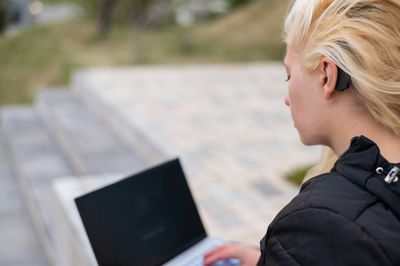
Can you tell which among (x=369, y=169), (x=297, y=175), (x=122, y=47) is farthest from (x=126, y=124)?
(x=122, y=47)

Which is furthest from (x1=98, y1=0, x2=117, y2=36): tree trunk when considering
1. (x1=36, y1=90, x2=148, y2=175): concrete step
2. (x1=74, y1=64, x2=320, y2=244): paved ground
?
(x1=36, y1=90, x2=148, y2=175): concrete step

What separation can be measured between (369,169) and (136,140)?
3.80 metres

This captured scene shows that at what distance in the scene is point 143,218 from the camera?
4.92ft

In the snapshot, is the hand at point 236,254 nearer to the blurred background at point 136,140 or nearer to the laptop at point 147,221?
the laptop at point 147,221

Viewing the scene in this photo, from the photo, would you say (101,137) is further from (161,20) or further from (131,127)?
(161,20)

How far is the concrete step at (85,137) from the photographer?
435cm

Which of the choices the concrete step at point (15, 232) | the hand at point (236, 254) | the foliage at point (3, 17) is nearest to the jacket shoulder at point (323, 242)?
the hand at point (236, 254)

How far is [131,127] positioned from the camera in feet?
16.0

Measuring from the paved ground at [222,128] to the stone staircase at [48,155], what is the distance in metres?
0.22

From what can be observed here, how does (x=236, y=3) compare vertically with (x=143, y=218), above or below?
above

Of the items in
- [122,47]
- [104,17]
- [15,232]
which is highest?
[104,17]

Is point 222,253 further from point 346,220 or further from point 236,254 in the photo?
point 346,220

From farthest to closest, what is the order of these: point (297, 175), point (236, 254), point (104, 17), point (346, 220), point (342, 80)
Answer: point (104, 17) < point (297, 175) < point (236, 254) < point (342, 80) < point (346, 220)

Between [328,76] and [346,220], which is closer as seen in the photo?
[346,220]
